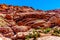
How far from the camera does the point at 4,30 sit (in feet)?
77.8

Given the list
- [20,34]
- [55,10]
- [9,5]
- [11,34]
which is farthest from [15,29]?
[9,5]

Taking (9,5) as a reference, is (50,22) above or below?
Result: below

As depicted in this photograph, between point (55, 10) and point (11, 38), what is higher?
point (55, 10)

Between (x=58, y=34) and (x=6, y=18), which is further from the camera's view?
(x=6, y=18)

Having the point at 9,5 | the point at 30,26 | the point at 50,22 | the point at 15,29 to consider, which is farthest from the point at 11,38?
the point at 9,5

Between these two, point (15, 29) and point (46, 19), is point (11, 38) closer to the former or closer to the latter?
point (15, 29)

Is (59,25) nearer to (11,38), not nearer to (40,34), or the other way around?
(40,34)

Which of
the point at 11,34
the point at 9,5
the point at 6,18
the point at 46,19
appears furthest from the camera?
the point at 9,5

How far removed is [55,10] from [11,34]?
10408 millimetres

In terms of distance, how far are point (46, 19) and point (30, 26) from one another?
8.80 feet

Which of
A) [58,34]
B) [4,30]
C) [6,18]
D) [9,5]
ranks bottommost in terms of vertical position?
[58,34]

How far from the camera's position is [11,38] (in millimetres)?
22125

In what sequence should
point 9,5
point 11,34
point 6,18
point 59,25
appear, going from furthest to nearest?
point 9,5, point 6,18, point 59,25, point 11,34

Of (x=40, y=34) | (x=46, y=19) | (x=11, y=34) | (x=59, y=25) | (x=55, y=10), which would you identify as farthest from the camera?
(x=55, y=10)
